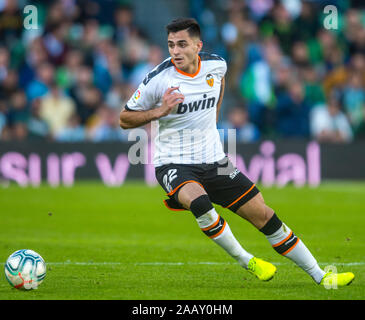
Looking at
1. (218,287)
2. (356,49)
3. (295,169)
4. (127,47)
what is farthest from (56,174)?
(218,287)

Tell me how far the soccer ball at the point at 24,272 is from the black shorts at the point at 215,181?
1.35m

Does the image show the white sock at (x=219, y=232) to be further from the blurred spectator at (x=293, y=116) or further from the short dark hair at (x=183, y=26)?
the blurred spectator at (x=293, y=116)

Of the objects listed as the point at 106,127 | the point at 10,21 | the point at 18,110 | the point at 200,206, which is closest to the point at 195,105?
the point at 200,206

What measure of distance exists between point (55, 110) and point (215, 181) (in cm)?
1151

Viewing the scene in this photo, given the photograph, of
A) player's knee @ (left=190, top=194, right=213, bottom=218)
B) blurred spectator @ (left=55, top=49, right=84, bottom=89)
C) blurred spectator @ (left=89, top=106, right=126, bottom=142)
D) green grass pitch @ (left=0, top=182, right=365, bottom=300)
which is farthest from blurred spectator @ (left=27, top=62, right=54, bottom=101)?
player's knee @ (left=190, top=194, right=213, bottom=218)

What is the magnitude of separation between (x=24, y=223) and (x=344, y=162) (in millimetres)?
8823

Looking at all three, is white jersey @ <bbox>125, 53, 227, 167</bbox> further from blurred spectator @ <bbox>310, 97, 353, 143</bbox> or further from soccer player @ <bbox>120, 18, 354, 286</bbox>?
blurred spectator @ <bbox>310, 97, 353, 143</bbox>

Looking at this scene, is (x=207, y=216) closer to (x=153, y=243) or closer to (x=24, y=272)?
(x=24, y=272)

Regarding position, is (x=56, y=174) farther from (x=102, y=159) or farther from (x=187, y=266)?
(x=187, y=266)

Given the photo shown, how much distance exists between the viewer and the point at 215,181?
752 centimetres

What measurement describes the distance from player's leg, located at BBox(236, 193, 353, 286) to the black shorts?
99mm

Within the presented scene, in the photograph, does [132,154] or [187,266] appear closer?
[187,266]

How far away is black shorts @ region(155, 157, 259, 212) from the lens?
7.42 metres

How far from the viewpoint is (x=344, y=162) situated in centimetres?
1861
